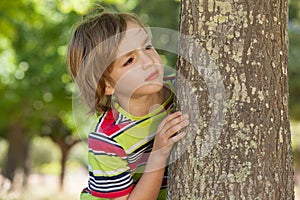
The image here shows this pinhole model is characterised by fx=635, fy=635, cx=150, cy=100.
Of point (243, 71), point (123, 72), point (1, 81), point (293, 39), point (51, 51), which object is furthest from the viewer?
point (1, 81)

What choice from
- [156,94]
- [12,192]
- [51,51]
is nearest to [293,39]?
[51,51]

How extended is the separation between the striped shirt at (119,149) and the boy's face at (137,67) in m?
0.13

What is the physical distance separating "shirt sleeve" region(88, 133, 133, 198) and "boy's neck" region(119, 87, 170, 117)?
0.17m

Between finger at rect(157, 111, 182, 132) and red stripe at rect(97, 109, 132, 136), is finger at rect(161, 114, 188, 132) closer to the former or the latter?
finger at rect(157, 111, 182, 132)

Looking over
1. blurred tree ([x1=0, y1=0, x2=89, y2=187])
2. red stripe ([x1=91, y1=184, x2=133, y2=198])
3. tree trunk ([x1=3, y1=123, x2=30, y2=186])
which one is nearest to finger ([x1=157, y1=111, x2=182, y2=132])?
red stripe ([x1=91, y1=184, x2=133, y2=198])

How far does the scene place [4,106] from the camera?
1320 cm

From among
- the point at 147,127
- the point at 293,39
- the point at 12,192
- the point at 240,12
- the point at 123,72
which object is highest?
the point at 293,39

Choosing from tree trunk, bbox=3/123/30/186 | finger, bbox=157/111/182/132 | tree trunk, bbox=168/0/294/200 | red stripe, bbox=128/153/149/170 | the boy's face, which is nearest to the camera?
tree trunk, bbox=168/0/294/200

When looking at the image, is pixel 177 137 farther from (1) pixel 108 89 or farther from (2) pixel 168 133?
(1) pixel 108 89

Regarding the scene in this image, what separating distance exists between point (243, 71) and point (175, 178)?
46cm

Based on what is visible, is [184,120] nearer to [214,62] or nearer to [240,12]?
[214,62]

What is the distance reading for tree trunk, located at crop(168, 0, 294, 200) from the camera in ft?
7.14

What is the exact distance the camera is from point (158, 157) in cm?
238

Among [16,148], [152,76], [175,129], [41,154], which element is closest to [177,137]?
[175,129]
